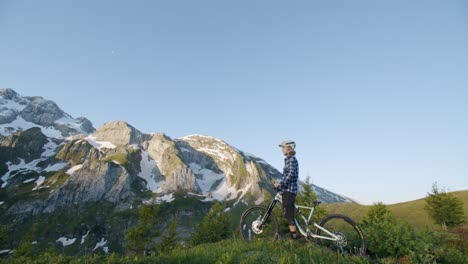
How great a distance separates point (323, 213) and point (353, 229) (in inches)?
981

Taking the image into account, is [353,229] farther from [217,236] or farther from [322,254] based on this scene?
[217,236]

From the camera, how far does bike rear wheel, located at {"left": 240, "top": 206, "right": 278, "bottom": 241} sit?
36.0 ft

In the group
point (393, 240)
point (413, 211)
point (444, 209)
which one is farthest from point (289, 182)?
point (413, 211)

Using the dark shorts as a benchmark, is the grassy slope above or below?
above

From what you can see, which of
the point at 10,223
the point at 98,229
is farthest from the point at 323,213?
the point at 10,223

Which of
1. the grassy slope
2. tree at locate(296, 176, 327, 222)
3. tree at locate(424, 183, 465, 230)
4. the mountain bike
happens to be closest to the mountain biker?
the mountain bike

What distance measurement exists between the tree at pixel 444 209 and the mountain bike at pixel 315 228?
177 ft

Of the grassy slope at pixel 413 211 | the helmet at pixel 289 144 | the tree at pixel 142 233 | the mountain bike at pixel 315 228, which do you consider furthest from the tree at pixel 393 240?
the grassy slope at pixel 413 211

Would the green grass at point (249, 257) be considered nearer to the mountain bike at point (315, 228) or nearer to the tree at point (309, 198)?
the mountain bike at point (315, 228)

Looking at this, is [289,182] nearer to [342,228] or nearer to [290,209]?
[290,209]

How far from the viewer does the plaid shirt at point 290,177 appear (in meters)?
10.2

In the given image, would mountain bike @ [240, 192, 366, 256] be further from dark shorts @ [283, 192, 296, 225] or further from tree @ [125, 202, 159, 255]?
tree @ [125, 202, 159, 255]

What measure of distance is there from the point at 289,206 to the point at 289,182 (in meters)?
0.87

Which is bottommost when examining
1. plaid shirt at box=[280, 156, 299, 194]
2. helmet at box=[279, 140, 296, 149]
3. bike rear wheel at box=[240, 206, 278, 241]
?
bike rear wheel at box=[240, 206, 278, 241]
